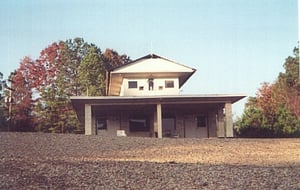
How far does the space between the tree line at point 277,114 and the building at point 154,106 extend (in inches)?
18.3

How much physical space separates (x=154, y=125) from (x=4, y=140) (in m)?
5.54

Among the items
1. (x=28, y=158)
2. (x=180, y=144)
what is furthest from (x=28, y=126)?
(x=28, y=158)

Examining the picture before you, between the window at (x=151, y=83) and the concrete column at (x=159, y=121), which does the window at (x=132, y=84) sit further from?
the concrete column at (x=159, y=121)

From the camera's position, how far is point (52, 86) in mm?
11406

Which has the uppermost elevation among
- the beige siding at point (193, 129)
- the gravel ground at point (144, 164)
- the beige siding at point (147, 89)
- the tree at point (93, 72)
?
the tree at point (93, 72)

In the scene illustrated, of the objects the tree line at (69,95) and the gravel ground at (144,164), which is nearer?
the gravel ground at (144,164)

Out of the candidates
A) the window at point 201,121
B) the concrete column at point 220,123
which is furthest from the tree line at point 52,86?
the concrete column at point 220,123

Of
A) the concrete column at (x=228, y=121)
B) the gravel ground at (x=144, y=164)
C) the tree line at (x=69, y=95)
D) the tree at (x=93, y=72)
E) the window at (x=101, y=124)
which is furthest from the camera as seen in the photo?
the window at (x=101, y=124)

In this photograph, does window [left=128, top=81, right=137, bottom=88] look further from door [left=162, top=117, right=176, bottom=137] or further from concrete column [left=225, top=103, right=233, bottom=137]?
concrete column [left=225, top=103, right=233, bottom=137]

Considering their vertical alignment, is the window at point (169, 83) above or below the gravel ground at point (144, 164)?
above

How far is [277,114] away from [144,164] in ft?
22.1

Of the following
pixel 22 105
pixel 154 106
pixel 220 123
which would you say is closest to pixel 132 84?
pixel 154 106

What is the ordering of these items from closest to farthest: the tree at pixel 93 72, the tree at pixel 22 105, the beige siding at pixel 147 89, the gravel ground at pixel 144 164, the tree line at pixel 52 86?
the gravel ground at pixel 144 164 → the tree line at pixel 52 86 → the tree at pixel 22 105 → the tree at pixel 93 72 → the beige siding at pixel 147 89

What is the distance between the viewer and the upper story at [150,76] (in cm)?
1324
